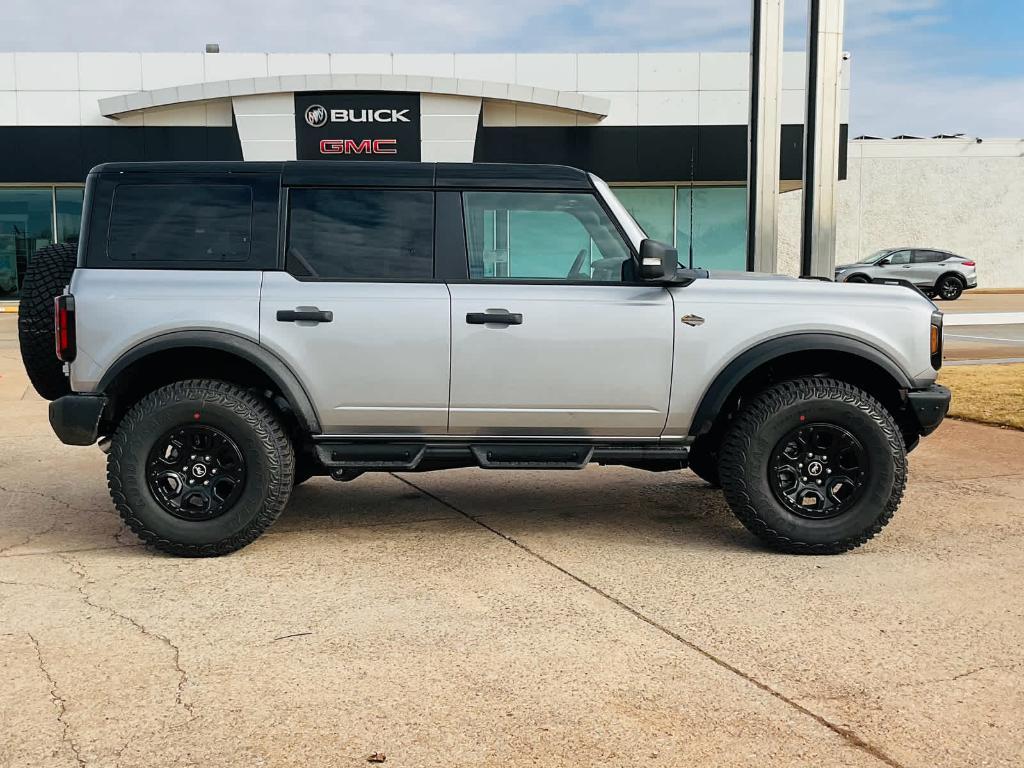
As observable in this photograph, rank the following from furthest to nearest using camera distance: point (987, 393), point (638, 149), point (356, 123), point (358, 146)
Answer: point (638, 149) → point (358, 146) → point (356, 123) → point (987, 393)

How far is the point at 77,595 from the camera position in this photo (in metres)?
4.54

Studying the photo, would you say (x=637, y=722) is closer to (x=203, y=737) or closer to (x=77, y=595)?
(x=203, y=737)

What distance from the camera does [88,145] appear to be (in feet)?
94.8

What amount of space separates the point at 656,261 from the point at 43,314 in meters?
3.05

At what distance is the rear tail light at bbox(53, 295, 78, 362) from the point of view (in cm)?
503

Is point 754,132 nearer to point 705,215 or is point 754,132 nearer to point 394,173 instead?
point 394,173

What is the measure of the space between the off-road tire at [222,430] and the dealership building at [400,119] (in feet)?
76.9

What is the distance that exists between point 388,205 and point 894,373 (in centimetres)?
263

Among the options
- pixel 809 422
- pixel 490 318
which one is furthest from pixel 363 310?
pixel 809 422

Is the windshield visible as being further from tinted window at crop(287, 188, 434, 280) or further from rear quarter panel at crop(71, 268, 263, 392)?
rear quarter panel at crop(71, 268, 263, 392)

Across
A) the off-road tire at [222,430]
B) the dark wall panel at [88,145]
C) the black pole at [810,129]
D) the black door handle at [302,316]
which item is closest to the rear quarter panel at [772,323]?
the black door handle at [302,316]

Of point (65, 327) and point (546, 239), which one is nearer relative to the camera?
point (65, 327)

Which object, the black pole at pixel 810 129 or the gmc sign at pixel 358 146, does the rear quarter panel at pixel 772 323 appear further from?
the gmc sign at pixel 358 146

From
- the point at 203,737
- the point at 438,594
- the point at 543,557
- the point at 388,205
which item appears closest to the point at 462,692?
the point at 203,737
